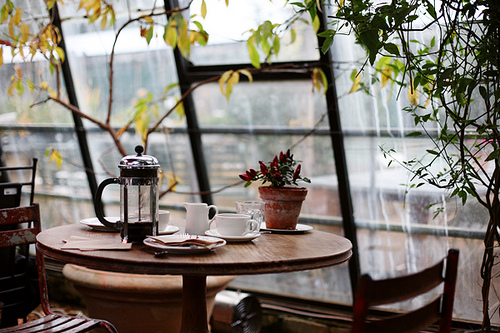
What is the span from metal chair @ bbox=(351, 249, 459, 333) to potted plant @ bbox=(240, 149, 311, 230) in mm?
797

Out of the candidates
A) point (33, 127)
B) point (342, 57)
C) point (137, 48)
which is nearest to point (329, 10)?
point (342, 57)

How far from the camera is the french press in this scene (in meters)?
1.89

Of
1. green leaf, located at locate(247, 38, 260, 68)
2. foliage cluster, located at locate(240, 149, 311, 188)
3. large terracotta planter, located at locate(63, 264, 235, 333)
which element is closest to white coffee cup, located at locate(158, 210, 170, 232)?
foliage cluster, located at locate(240, 149, 311, 188)

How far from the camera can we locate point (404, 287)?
48.9 inches

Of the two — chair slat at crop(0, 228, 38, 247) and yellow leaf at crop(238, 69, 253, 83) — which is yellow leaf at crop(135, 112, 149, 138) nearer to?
yellow leaf at crop(238, 69, 253, 83)

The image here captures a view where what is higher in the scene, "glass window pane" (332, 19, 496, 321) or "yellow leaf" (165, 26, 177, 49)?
"yellow leaf" (165, 26, 177, 49)

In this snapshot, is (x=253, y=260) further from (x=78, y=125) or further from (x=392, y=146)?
(x=78, y=125)

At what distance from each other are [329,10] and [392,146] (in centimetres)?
79

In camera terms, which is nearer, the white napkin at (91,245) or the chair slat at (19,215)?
the white napkin at (91,245)

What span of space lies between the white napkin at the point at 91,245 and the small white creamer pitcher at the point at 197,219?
28 cm

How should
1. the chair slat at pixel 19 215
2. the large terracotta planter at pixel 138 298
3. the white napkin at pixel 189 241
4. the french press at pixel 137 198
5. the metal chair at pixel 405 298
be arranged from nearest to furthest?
the metal chair at pixel 405 298
the white napkin at pixel 189 241
the french press at pixel 137 198
the chair slat at pixel 19 215
the large terracotta planter at pixel 138 298

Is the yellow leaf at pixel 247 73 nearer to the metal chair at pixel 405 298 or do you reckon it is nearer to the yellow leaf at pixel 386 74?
the yellow leaf at pixel 386 74

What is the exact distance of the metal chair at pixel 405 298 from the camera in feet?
3.75

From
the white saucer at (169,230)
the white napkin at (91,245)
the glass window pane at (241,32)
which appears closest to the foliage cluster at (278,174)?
the white saucer at (169,230)
